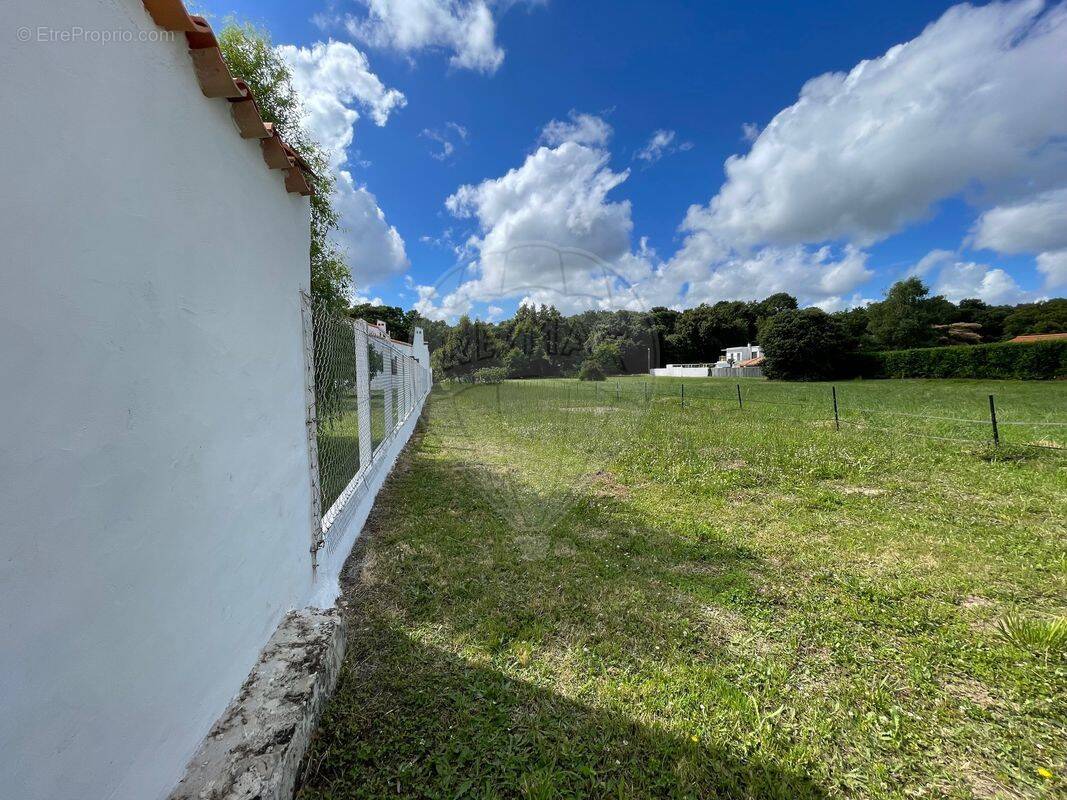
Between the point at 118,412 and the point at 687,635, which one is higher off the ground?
the point at 118,412

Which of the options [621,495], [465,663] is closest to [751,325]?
[621,495]

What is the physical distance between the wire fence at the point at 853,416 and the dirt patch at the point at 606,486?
1293 mm

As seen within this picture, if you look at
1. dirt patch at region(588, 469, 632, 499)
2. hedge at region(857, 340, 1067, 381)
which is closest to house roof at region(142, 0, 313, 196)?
dirt patch at region(588, 469, 632, 499)

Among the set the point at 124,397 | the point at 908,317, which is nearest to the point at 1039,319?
the point at 908,317

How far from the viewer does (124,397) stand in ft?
3.60

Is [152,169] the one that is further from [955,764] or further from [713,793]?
[955,764]

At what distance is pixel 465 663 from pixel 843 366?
→ 45062 millimetres

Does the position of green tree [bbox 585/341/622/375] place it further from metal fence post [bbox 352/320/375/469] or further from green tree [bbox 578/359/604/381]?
metal fence post [bbox 352/320/375/469]

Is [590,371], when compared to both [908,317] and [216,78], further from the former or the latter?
[908,317]

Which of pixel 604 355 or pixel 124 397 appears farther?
pixel 604 355

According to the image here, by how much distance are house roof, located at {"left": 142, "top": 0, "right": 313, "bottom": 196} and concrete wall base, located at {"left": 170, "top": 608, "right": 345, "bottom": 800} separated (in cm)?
236

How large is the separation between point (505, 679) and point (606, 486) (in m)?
3.79

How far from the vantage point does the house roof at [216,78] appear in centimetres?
127

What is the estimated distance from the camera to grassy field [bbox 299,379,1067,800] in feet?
5.65
